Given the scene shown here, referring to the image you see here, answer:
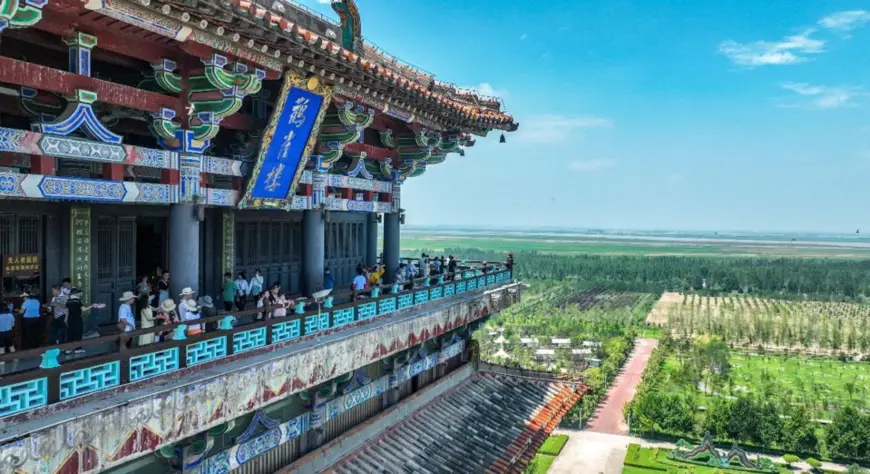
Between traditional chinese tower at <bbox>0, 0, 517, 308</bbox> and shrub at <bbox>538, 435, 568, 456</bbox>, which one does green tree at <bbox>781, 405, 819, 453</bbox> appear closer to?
shrub at <bbox>538, 435, 568, 456</bbox>

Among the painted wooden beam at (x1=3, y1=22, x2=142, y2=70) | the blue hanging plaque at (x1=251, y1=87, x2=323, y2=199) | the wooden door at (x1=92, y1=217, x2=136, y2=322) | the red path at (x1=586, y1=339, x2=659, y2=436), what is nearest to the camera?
the painted wooden beam at (x1=3, y1=22, x2=142, y2=70)

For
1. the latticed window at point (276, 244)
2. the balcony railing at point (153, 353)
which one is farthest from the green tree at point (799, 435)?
the latticed window at point (276, 244)

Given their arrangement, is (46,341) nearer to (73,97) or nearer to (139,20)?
(73,97)

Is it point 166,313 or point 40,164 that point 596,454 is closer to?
point 166,313

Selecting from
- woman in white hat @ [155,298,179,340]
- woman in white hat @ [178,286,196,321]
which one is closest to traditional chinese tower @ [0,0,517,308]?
woman in white hat @ [178,286,196,321]

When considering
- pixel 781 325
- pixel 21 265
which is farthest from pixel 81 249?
pixel 781 325

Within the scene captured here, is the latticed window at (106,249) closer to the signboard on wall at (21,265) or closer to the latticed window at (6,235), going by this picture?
the signboard on wall at (21,265)
